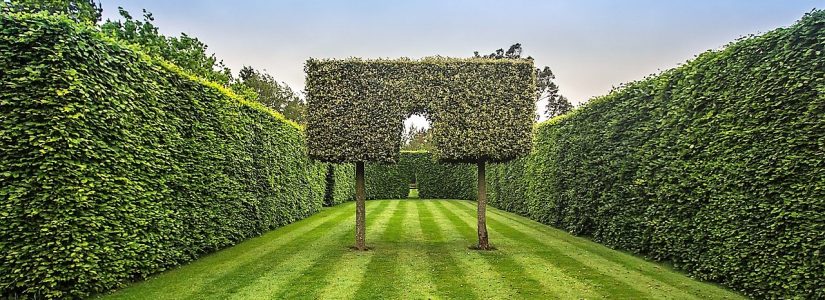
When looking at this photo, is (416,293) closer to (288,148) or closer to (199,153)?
(199,153)

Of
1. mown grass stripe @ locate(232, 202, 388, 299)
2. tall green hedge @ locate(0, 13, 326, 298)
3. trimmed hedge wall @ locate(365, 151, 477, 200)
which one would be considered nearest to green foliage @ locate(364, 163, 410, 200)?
trimmed hedge wall @ locate(365, 151, 477, 200)

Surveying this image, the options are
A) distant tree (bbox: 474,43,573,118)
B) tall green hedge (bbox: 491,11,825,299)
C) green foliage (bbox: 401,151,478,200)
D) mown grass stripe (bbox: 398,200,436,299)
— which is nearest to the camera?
tall green hedge (bbox: 491,11,825,299)

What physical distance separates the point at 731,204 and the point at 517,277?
2910 mm

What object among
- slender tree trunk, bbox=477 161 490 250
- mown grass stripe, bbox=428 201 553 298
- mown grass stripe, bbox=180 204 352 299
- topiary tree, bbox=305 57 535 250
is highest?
topiary tree, bbox=305 57 535 250

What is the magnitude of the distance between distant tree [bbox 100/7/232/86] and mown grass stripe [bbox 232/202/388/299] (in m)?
13.1

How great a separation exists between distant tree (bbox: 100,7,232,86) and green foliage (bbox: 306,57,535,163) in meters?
13.3

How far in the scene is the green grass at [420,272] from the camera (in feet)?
18.5

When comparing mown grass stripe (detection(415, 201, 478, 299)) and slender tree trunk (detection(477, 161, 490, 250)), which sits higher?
slender tree trunk (detection(477, 161, 490, 250))

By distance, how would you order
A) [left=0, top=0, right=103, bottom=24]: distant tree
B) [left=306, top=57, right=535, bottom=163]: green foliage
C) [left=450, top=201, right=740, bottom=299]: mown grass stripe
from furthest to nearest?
[left=0, top=0, right=103, bottom=24]: distant tree < [left=306, top=57, right=535, bottom=163]: green foliage < [left=450, top=201, right=740, bottom=299]: mown grass stripe

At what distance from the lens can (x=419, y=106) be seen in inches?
347

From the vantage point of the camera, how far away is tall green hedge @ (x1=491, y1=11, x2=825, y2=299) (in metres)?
4.55

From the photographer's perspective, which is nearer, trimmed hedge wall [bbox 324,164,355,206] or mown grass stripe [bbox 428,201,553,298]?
mown grass stripe [bbox 428,201,553,298]

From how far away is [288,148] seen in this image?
1346cm

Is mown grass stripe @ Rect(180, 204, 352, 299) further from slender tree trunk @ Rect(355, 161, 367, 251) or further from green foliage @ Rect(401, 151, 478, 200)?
green foliage @ Rect(401, 151, 478, 200)
